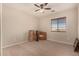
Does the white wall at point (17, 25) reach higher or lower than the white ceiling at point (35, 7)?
lower

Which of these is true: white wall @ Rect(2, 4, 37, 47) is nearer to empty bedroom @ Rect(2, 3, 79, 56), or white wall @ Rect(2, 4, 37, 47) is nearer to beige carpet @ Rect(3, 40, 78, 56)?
empty bedroom @ Rect(2, 3, 79, 56)

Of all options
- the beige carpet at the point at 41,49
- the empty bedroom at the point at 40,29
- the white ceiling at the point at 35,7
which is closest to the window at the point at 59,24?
the empty bedroom at the point at 40,29

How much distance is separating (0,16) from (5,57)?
2.73 feet

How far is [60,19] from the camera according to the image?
1.62 metres

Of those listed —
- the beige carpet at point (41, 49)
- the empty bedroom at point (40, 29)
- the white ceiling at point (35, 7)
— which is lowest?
the beige carpet at point (41, 49)

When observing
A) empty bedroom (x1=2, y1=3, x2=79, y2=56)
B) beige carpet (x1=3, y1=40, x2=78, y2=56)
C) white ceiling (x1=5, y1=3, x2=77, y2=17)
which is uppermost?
white ceiling (x1=5, y1=3, x2=77, y2=17)

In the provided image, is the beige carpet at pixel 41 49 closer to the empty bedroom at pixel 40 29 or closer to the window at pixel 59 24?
the empty bedroom at pixel 40 29

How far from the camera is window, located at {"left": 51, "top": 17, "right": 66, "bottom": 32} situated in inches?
62.9

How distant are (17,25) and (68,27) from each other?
1.12 metres

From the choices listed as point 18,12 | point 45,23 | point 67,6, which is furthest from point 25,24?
point 67,6

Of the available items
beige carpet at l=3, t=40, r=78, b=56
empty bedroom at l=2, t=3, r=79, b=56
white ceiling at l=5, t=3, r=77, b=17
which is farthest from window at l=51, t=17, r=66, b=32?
beige carpet at l=3, t=40, r=78, b=56

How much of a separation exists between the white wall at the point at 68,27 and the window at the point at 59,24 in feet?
0.24

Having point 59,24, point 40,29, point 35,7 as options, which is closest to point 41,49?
point 40,29

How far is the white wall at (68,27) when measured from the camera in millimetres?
1579
